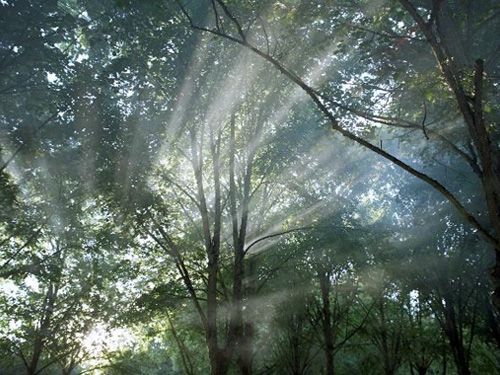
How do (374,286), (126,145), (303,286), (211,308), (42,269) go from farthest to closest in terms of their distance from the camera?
1. (374,286)
2. (303,286)
3. (42,269)
4. (126,145)
5. (211,308)

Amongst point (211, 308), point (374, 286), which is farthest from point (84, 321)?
point (374, 286)

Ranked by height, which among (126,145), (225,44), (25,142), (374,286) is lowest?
(374,286)

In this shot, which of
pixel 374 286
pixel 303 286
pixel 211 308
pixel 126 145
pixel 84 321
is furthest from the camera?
pixel 374 286

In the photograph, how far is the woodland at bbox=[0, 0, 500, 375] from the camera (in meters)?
8.31

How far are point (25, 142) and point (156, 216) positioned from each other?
3833 mm

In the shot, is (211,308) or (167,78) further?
(167,78)

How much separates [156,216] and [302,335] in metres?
9.85

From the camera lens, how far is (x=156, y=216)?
962cm

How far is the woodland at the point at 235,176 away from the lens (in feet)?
27.3

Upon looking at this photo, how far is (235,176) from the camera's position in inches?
534

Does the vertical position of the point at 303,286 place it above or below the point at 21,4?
below

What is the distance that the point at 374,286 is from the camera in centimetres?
1576

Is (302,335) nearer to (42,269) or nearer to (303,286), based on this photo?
(303,286)

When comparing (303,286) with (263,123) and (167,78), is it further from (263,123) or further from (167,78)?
(167,78)
